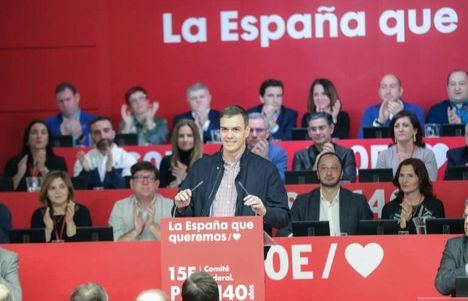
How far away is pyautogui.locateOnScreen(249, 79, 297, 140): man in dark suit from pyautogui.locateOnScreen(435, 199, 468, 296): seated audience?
5744 mm

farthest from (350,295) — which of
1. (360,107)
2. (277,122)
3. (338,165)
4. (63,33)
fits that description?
(63,33)

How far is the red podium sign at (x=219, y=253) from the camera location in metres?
6.50

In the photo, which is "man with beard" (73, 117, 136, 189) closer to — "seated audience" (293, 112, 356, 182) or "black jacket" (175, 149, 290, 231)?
"seated audience" (293, 112, 356, 182)

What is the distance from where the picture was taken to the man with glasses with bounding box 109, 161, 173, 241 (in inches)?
402

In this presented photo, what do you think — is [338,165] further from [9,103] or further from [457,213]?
[9,103]

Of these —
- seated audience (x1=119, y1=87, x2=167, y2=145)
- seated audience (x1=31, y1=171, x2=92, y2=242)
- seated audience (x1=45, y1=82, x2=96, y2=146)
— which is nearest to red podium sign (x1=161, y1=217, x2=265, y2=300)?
seated audience (x1=31, y1=171, x2=92, y2=242)

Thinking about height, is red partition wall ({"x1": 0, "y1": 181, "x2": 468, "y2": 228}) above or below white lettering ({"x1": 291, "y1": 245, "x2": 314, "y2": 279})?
above

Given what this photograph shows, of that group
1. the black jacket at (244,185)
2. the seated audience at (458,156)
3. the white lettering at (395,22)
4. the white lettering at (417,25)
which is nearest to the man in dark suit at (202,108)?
the white lettering at (395,22)

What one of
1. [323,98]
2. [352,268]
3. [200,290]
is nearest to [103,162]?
[323,98]

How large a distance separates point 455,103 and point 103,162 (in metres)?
3.87

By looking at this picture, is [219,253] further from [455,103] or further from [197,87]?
[197,87]

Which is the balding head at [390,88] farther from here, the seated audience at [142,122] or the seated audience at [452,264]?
the seated audience at [452,264]

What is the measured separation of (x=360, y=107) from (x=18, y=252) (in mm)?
6838

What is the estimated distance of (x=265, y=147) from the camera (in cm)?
1187
